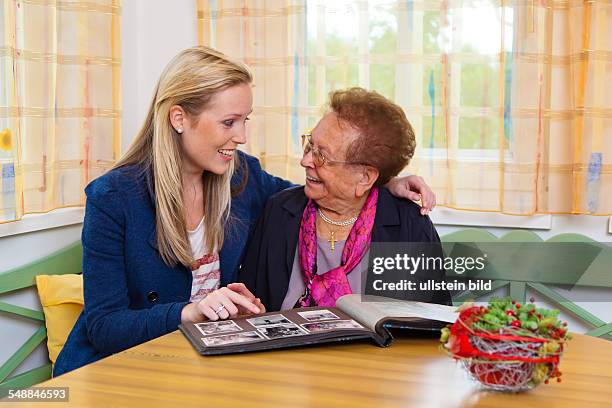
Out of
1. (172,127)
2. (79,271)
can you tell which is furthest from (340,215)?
(79,271)

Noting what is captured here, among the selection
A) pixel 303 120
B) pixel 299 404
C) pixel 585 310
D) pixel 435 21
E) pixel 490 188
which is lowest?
pixel 585 310

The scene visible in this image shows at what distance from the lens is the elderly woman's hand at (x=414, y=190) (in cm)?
217

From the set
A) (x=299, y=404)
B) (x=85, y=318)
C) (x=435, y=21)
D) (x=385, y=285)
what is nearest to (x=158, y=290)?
(x=85, y=318)

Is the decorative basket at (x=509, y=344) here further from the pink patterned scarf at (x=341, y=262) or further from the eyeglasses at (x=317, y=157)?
the eyeglasses at (x=317, y=157)

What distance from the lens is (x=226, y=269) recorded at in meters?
2.23

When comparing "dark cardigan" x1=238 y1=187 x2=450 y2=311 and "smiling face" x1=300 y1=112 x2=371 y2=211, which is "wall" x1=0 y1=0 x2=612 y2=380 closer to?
"dark cardigan" x1=238 y1=187 x2=450 y2=311

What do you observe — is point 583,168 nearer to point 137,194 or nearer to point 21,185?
point 137,194

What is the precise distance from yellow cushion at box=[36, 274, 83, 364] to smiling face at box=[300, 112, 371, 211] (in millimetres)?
907

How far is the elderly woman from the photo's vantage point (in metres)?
2.15

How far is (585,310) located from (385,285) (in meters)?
0.99

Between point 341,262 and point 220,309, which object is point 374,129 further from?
point 220,309

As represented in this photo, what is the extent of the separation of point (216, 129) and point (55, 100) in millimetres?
812

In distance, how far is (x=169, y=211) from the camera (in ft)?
6.88

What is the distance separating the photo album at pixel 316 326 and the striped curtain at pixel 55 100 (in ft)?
3.48
